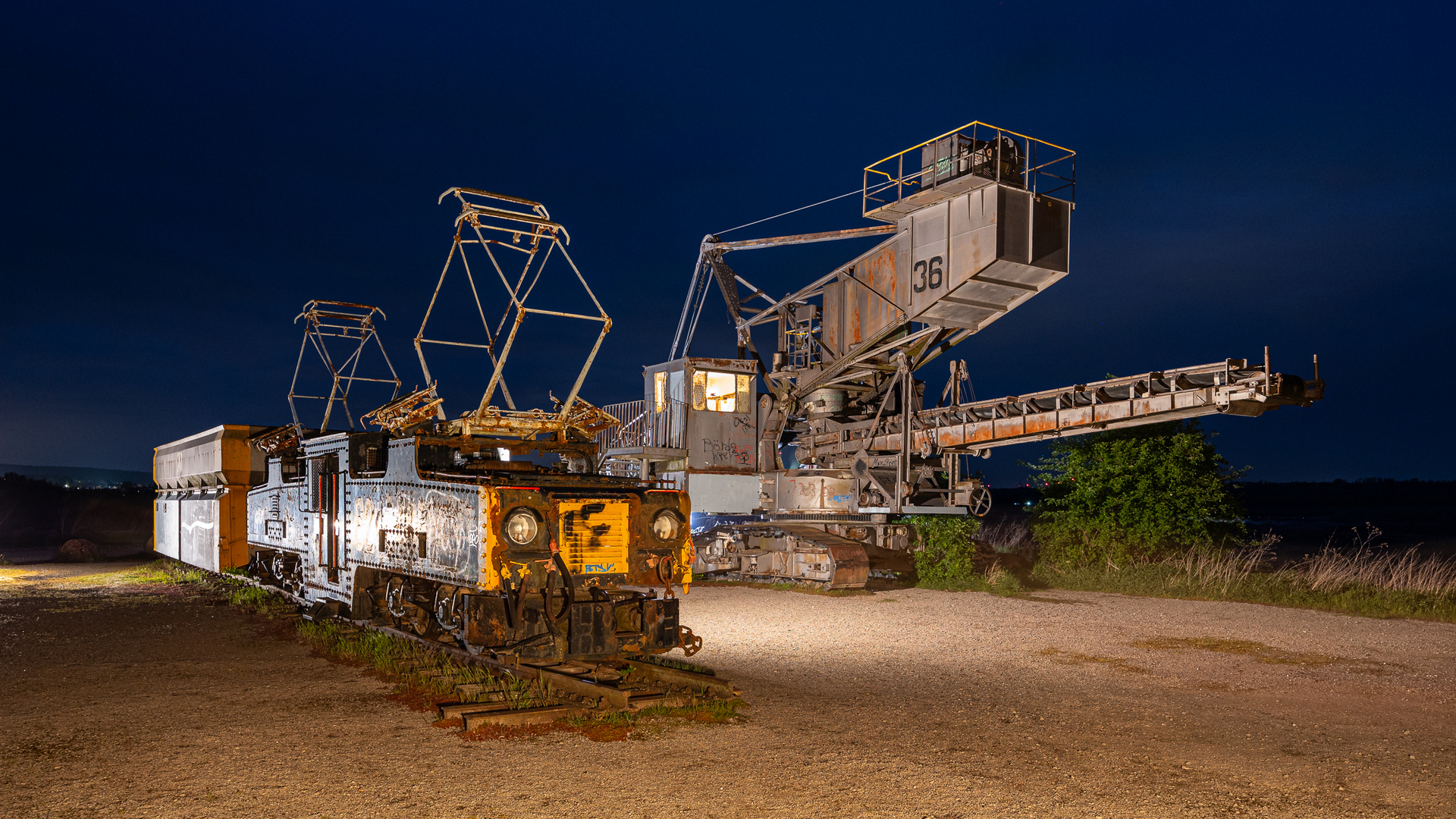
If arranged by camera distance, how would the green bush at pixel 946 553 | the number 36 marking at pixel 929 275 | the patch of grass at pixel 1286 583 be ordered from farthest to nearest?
the green bush at pixel 946 553 < the number 36 marking at pixel 929 275 < the patch of grass at pixel 1286 583

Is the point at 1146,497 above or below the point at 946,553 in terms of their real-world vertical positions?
above

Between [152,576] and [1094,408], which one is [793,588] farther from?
[152,576]

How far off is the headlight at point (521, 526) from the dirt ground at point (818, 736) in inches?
63.6

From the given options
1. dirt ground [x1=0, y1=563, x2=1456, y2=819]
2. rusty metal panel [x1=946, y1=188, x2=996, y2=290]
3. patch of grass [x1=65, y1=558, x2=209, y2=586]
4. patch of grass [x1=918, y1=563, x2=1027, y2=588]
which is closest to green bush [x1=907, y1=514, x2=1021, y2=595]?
patch of grass [x1=918, y1=563, x2=1027, y2=588]

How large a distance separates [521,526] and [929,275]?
33.6ft

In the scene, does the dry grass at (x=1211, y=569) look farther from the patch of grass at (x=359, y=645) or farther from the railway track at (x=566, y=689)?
the patch of grass at (x=359, y=645)

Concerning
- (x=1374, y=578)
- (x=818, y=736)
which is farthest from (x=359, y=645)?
(x=1374, y=578)

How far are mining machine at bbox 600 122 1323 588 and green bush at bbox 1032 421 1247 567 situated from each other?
4.26 m

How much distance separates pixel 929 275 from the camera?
16.5 meters

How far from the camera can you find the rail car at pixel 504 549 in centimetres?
815

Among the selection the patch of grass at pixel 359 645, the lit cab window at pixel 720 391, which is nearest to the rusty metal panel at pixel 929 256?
the lit cab window at pixel 720 391

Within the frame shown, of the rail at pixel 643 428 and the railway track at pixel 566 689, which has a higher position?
the rail at pixel 643 428

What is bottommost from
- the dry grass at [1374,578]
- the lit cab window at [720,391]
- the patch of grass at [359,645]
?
the dry grass at [1374,578]

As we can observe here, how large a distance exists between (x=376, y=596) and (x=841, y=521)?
32.3 feet
